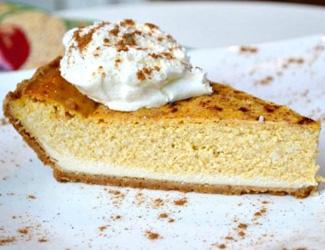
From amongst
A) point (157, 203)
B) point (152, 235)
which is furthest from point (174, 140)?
point (152, 235)

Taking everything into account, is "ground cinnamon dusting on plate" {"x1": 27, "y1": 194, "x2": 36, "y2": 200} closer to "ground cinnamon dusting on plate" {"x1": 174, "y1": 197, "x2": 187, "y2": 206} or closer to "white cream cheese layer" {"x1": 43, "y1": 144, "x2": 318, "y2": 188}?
"white cream cheese layer" {"x1": 43, "y1": 144, "x2": 318, "y2": 188}

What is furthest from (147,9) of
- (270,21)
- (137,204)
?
(137,204)

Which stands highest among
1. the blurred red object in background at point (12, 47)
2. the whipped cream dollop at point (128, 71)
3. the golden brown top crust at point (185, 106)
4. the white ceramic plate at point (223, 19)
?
the whipped cream dollop at point (128, 71)

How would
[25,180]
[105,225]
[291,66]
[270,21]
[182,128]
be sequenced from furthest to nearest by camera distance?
[270,21] → [291,66] → [25,180] → [182,128] → [105,225]

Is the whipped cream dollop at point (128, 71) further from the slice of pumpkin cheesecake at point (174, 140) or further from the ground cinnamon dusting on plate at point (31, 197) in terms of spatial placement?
the ground cinnamon dusting on plate at point (31, 197)

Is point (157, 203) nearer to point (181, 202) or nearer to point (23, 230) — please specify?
point (181, 202)

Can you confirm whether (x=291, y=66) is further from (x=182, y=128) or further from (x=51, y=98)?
(x=51, y=98)

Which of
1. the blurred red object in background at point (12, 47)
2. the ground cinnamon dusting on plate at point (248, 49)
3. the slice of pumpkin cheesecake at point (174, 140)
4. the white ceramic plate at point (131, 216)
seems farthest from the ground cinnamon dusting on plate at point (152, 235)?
the blurred red object in background at point (12, 47)
